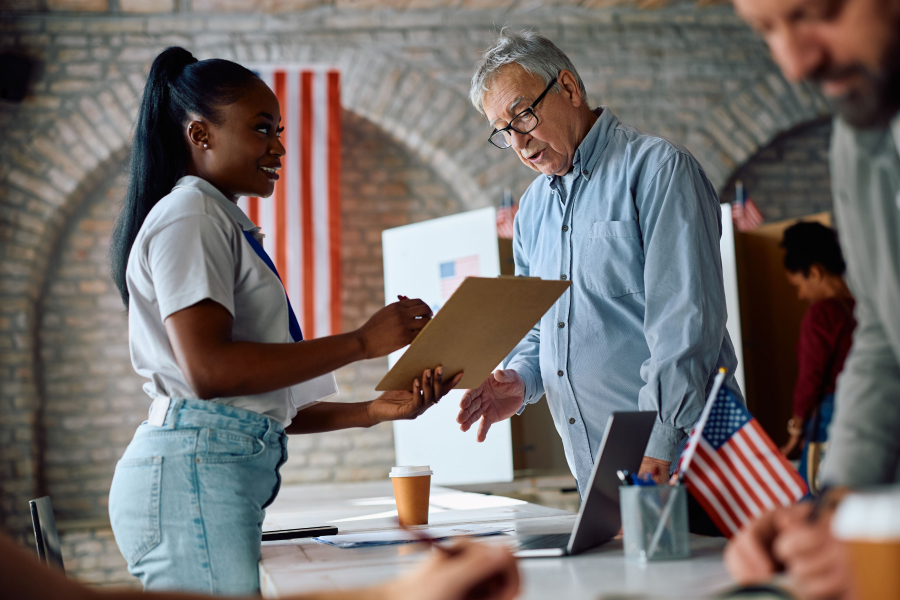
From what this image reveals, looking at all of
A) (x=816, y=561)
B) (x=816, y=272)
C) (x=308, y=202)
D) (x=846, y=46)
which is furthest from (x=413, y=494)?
(x=308, y=202)

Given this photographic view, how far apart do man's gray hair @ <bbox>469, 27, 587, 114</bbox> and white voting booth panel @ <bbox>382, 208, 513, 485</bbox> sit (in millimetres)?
1777

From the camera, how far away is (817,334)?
3.60m

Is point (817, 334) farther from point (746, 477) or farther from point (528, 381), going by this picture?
point (746, 477)

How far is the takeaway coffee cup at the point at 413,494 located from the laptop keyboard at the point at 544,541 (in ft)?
1.13

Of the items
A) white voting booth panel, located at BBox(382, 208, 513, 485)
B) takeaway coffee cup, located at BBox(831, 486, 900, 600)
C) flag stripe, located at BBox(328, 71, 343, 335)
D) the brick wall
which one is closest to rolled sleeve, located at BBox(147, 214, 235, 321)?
takeaway coffee cup, located at BBox(831, 486, 900, 600)

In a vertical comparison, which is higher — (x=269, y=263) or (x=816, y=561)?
(x=269, y=263)

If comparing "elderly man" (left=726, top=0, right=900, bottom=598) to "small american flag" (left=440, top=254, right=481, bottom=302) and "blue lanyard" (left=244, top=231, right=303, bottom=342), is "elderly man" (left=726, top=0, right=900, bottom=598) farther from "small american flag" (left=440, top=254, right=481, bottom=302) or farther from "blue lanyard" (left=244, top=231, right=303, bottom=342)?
"small american flag" (left=440, top=254, right=481, bottom=302)

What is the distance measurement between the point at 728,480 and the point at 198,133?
1.05m

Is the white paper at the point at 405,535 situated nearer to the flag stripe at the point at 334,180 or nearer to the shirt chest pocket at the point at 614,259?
the shirt chest pocket at the point at 614,259

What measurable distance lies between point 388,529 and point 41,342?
4.14 m

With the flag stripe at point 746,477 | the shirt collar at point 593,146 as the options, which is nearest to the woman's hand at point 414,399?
the flag stripe at point 746,477

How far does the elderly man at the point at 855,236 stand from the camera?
2.40ft

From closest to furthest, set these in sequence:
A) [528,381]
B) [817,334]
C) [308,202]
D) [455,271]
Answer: [528,381] < [817,334] < [455,271] < [308,202]

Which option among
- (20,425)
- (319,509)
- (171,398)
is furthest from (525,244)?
(20,425)
